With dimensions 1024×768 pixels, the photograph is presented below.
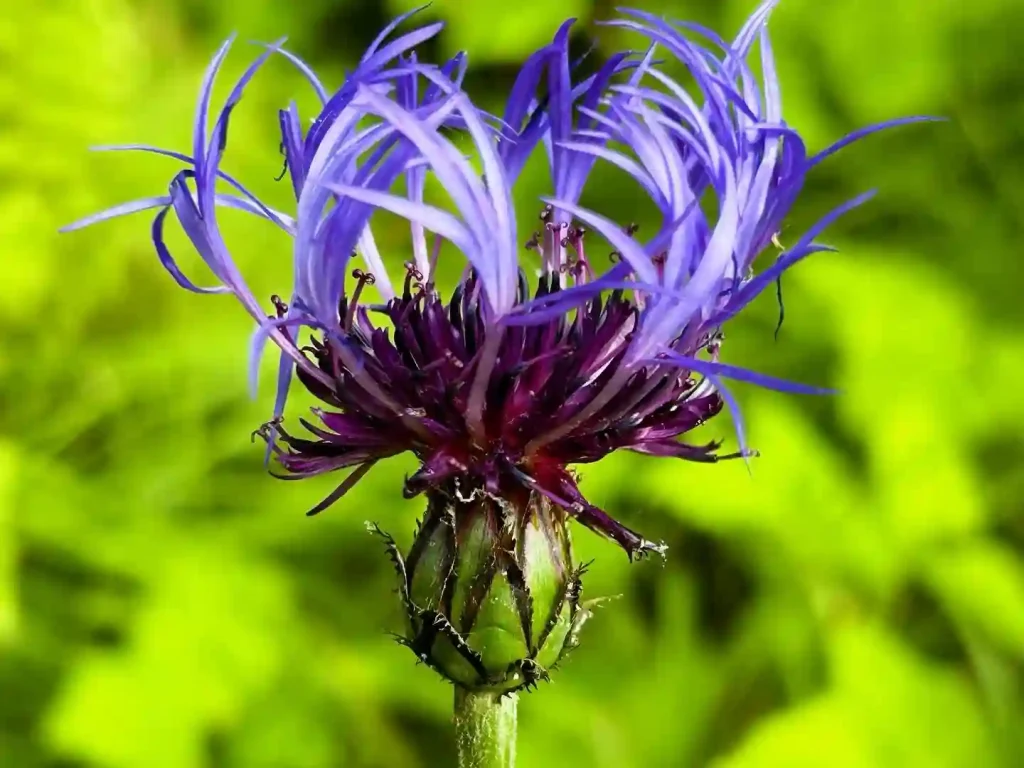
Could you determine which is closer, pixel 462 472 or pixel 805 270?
pixel 462 472

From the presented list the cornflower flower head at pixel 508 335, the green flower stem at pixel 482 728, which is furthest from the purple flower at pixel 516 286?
the green flower stem at pixel 482 728

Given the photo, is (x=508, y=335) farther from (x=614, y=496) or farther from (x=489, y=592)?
(x=614, y=496)

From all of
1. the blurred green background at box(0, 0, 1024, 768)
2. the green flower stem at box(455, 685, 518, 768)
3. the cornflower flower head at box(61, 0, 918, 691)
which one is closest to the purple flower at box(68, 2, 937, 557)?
the cornflower flower head at box(61, 0, 918, 691)

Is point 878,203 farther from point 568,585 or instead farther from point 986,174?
point 568,585

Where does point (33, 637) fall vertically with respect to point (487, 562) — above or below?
above

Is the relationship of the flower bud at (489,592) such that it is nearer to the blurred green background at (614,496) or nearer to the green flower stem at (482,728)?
the green flower stem at (482,728)

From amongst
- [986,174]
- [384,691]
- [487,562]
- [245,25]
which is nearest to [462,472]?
[487,562]
